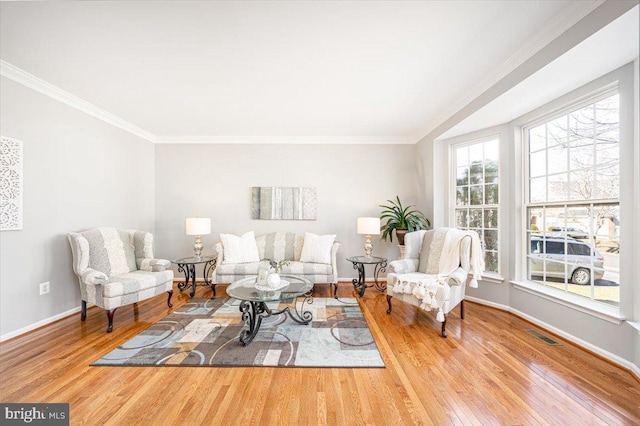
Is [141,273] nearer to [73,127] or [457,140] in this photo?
[73,127]

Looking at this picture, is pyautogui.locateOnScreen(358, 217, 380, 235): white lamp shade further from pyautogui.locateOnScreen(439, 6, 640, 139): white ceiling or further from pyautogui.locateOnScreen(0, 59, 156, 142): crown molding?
pyautogui.locateOnScreen(0, 59, 156, 142): crown molding

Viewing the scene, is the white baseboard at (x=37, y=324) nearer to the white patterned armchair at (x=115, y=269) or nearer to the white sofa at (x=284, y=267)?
the white patterned armchair at (x=115, y=269)

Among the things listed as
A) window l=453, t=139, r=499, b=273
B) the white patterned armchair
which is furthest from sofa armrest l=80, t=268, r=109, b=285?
window l=453, t=139, r=499, b=273

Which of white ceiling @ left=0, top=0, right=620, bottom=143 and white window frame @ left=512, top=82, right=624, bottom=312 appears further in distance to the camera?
white window frame @ left=512, top=82, right=624, bottom=312

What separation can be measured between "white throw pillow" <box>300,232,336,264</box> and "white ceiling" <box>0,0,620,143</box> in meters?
1.91

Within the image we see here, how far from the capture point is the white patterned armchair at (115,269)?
9.10 feet

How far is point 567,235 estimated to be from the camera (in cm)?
271

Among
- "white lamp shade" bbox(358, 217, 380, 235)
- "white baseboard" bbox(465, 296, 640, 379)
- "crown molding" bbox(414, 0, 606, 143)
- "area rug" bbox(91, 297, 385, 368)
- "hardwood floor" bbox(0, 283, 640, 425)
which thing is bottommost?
"hardwood floor" bbox(0, 283, 640, 425)

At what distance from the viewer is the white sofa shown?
12.7 feet

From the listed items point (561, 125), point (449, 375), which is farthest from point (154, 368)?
point (561, 125)

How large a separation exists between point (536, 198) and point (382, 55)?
2.46 metres

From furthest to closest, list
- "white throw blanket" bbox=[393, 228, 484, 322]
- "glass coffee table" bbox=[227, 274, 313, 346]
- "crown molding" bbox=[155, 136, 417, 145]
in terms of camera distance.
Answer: "crown molding" bbox=[155, 136, 417, 145] < "white throw blanket" bbox=[393, 228, 484, 322] < "glass coffee table" bbox=[227, 274, 313, 346]

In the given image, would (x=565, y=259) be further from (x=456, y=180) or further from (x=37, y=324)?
(x=37, y=324)

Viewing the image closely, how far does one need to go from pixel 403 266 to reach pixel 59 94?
4581 millimetres
